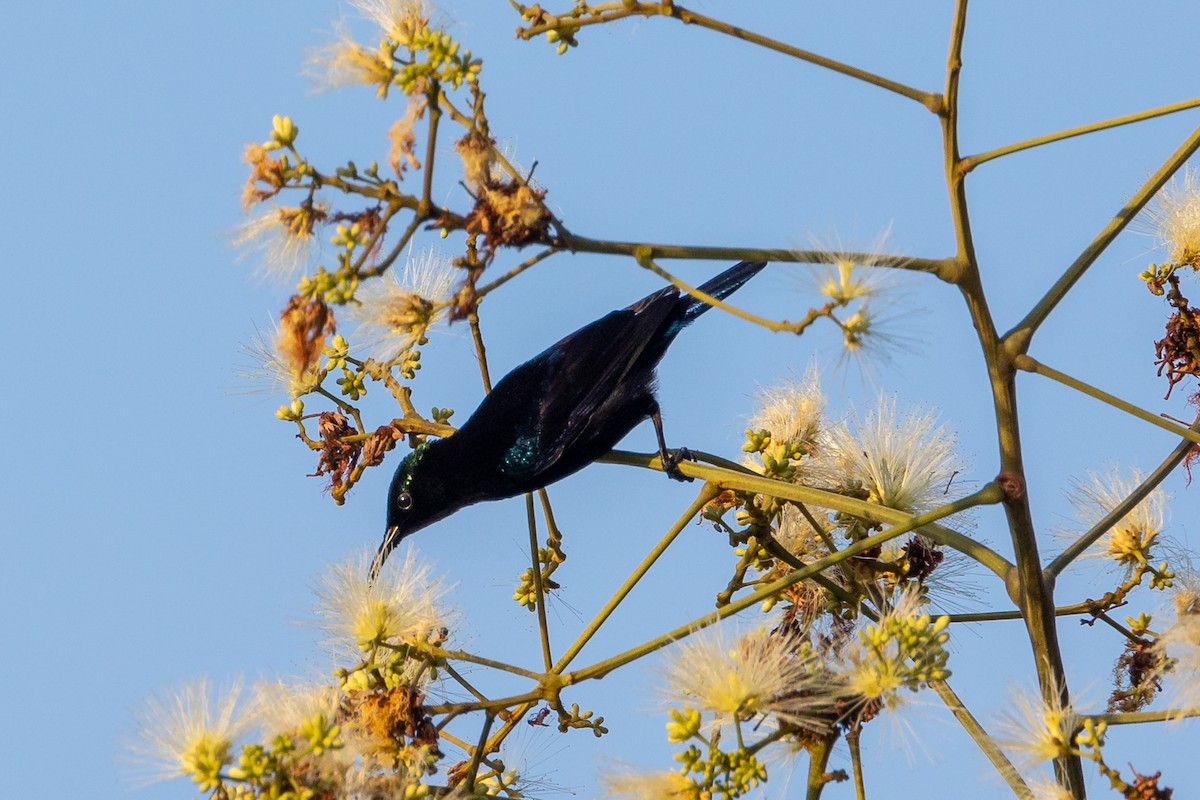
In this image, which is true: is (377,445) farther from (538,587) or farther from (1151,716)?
(1151,716)

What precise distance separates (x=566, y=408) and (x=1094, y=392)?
2369mm

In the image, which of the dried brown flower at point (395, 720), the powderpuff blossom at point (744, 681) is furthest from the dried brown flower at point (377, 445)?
the powderpuff blossom at point (744, 681)

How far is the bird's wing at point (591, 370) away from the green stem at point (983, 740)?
2.05m

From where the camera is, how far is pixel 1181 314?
4.48 m

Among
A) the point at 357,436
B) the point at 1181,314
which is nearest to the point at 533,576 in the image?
the point at 357,436

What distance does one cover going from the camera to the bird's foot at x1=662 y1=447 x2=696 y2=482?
14.9 ft

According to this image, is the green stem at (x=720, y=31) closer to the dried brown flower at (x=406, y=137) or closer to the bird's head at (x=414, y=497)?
the dried brown flower at (x=406, y=137)

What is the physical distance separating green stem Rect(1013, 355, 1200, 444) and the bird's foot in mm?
1194

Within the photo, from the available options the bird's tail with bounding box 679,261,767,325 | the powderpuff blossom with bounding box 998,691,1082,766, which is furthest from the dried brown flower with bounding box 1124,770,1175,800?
the bird's tail with bounding box 679,261,767,325

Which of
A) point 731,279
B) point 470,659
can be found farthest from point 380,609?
point 731,279

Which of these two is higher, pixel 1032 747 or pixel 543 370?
pixel 543 370

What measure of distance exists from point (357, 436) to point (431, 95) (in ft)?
5.95

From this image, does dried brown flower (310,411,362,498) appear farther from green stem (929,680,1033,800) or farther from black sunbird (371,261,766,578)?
green stem (929,680,1033,800)

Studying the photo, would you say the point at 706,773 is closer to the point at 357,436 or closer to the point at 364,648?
the point at 364,648
